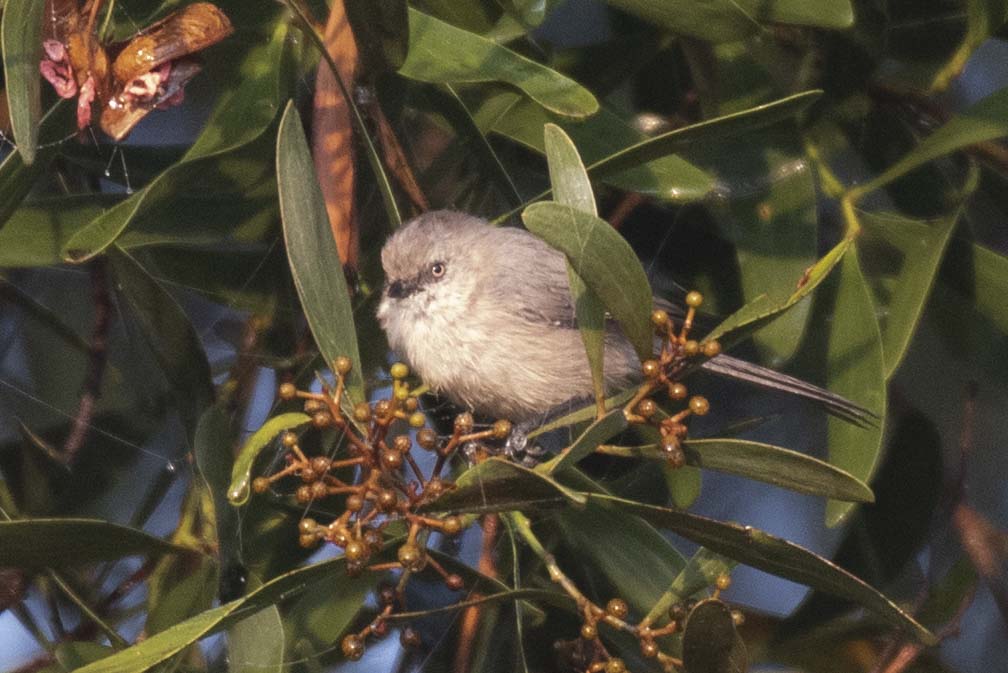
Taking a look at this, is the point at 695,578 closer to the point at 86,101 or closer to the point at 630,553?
the point at 630,553

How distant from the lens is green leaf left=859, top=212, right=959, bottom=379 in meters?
1.78

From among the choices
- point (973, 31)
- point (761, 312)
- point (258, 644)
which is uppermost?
point (973, 31)

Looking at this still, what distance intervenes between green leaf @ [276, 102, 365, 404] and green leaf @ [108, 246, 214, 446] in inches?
11.8

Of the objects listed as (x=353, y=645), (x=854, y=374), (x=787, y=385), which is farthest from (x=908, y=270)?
(x=353, y=645)

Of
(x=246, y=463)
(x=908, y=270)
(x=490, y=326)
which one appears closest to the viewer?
(x=246, y=463)

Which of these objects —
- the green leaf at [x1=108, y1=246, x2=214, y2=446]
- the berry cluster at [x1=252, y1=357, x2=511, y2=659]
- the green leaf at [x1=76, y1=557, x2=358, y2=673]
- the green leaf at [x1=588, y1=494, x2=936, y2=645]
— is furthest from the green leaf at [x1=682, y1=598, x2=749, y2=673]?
the green leaf at [x1=108, y1=246, x2=214, y2=446]

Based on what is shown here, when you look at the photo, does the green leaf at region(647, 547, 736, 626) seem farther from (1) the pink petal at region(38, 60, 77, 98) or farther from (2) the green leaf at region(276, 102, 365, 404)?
(1) the pink petal at region(38, 60, 77, 98)

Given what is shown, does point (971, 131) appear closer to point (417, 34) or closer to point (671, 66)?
point (671, 66)

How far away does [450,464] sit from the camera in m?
2.07

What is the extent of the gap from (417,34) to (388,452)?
0.66m

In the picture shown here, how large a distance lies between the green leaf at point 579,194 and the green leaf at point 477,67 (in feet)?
0.59

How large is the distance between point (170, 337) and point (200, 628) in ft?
1.80

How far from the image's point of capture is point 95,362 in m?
1.98

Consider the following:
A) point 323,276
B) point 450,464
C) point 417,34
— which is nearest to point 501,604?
point 450,464
